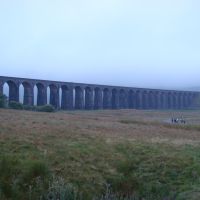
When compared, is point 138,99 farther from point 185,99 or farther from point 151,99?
point 185,99

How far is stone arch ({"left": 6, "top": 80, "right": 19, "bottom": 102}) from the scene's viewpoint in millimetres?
75062

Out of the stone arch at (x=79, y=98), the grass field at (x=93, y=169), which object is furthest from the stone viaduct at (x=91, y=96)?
the grass field at (x=93, y=169)

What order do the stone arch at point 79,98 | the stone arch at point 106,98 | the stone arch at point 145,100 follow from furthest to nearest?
the stone arch at point 145,100 → the stone arch at point 106,98 → the stone arch at point 79,98

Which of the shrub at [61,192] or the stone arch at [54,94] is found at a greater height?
the stone arch at [54,94]

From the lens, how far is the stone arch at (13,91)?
75.1m

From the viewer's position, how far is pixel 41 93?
81.8 metres

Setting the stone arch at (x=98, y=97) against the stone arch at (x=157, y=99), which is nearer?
the stone arch at (x=98, y=97)

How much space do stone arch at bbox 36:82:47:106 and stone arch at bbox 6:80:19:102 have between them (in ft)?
21.2

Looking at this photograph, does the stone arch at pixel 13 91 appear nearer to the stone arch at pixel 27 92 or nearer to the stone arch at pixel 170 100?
the stone arch at pixel 27 92

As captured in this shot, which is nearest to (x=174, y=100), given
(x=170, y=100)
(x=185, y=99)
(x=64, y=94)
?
(x=170, y=100)

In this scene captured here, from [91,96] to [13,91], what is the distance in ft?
82.7

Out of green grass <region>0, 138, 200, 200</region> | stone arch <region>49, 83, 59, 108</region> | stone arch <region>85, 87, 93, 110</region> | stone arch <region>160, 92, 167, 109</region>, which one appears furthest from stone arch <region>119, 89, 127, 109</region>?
green grass <region>0, 138, 200, 200</region>

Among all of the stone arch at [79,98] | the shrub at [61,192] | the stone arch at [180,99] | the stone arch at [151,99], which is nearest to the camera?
the shrub at [61,192]

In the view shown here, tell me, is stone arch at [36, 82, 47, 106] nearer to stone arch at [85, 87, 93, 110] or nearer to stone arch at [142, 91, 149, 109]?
stone arch at [85, 87, 93, 110]
